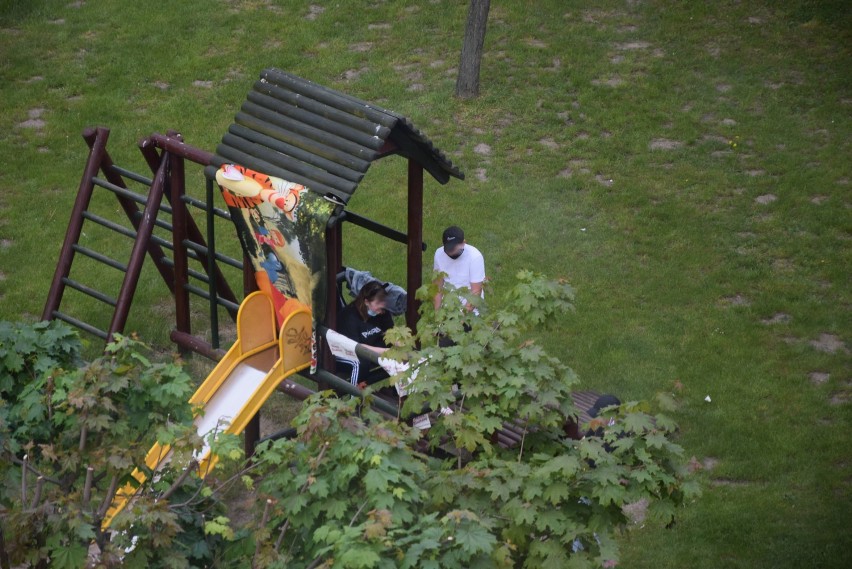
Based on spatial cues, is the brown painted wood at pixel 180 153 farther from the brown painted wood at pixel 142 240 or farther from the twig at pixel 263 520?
the twig at pixel 263 520

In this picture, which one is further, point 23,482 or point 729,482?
point 729,482

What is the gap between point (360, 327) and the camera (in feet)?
25.2

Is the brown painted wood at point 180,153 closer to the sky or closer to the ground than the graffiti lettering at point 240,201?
closer to the ground

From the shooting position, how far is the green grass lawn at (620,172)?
8.43 metres

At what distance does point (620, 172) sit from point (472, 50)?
2.58m

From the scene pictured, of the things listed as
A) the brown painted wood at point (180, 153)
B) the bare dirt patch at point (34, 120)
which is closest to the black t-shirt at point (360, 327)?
the brown painted wood at point (180, 153)

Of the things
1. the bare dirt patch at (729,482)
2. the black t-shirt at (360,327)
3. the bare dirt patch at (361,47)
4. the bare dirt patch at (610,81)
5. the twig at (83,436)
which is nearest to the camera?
the twig at (83,436)

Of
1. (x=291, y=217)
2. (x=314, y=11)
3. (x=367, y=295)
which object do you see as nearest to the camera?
(x=291, y=217)

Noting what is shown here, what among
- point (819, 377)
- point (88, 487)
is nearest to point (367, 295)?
point (88, 487)

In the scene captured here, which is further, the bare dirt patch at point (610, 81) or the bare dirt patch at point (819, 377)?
the bare dirt patch at point (610, 81)

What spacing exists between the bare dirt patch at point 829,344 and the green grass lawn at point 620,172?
0.02 metres

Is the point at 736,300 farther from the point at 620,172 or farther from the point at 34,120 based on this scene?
the point at 34,120

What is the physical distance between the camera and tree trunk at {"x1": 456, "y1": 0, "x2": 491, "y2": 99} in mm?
12984

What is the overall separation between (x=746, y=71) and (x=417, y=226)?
8.06 metres
